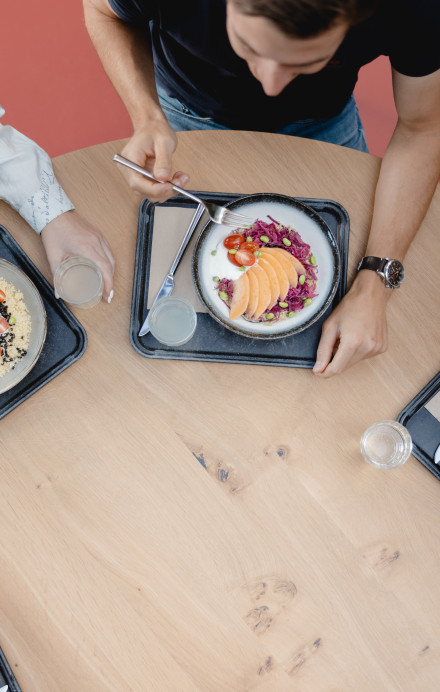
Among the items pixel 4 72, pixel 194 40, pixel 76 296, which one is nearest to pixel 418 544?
pixel 76 296

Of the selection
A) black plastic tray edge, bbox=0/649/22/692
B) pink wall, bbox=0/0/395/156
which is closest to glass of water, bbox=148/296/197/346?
black plastic tray edge, bbox=0/649/22/692

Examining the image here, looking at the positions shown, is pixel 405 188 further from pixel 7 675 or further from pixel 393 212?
pixel 7 675

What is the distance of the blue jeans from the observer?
4.57 feet

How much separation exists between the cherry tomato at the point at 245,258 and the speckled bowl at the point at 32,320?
1.43 feet

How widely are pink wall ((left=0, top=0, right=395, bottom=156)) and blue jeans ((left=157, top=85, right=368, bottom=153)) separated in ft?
2.53

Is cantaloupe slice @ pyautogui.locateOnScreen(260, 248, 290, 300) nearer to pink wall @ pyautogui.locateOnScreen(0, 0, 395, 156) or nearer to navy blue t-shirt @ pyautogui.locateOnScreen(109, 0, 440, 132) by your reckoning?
navy blue t-shirt @ pyautogui.locateOnScreen(109, 0, 440, 132)

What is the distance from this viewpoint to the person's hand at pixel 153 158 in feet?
3.51

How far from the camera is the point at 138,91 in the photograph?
1186 mm

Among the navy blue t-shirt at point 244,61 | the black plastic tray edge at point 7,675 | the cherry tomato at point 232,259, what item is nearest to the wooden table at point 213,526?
the black plastic tray edge at point 7,675

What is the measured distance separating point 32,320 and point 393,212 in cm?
84

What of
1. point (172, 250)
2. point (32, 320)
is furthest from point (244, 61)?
A: point (32, 320)

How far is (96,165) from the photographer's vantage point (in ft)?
4.01

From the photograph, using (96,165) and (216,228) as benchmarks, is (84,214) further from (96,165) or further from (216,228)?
(216,228)

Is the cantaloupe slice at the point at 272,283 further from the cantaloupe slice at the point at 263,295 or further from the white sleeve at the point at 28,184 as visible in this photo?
the white sleeve at the point at 28,184
